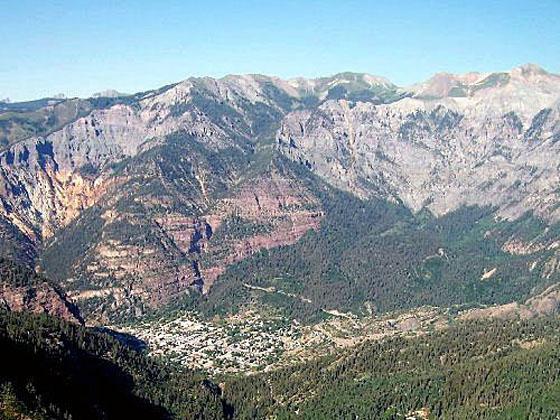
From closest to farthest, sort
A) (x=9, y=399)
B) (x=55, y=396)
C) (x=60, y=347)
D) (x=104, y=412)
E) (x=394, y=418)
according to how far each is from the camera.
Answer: (x=9, y=399)
(x=55, y=396)
(x=104, y=412)
(x=60, y=347)
(x=394, y=418)

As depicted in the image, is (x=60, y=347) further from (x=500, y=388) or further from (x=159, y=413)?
(x=500, y=388)

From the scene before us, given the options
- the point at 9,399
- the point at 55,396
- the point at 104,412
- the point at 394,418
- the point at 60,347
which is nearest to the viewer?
the point at 9,399

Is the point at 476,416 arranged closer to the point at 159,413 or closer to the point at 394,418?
the point at 394,418

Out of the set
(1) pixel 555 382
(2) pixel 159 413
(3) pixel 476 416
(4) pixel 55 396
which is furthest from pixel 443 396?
(4) pixel 55 396

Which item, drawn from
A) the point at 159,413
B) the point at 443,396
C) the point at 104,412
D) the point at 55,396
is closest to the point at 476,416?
the point at 443,396

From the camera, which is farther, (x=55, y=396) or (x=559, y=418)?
(x=559, y=418)

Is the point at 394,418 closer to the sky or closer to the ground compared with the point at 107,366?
closer to the ground

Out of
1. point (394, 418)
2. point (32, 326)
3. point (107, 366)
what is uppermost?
point (32, 326)
